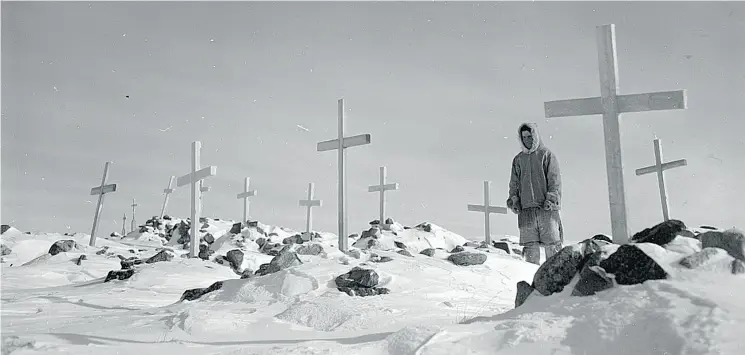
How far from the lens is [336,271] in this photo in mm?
7859

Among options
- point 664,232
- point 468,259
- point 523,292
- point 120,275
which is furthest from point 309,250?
point 664,232

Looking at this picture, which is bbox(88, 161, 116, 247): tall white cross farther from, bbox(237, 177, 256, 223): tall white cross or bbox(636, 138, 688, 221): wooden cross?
bbox(636, 138, 688, 221): wooden cross

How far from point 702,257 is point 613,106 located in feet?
9.85

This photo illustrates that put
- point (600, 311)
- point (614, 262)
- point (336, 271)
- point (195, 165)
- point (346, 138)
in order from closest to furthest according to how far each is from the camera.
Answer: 1. point (600, 311)
2. point (614, 262)
3. point (336, 271)
4. point (346, 138)
5. point (195, 165)

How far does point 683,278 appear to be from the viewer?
389 centimetres

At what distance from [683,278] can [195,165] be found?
12.3m

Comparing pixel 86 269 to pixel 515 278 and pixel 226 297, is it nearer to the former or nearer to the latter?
pixel 226 297

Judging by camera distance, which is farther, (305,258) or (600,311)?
(305,258)

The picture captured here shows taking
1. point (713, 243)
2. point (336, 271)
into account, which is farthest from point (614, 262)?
point (336, 271)

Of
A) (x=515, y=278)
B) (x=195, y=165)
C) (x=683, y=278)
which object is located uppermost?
(x=195, y=165)

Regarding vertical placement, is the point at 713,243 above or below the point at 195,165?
below

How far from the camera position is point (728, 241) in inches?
167

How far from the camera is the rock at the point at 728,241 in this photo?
4.13m

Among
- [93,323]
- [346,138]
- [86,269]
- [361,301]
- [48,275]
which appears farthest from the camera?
[346,138]
